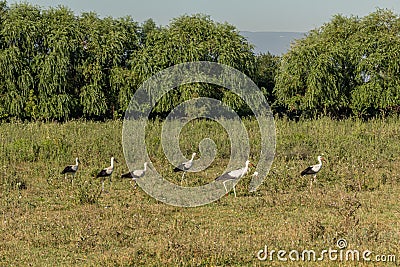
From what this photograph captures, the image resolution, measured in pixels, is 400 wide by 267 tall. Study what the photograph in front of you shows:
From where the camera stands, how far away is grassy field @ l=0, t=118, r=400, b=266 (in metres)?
9.50

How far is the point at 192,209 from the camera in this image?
12906 millimetres

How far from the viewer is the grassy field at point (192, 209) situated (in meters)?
9.50

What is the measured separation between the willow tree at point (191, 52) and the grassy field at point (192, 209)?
4.98 meters

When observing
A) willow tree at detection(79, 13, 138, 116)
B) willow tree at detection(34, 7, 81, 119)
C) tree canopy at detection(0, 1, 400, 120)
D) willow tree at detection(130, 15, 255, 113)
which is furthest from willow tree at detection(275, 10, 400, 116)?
willow tree at detection(34, 7, 81, 119)

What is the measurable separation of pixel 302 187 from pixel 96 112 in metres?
14.3

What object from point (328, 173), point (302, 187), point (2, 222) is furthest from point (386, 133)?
point (2, 222)

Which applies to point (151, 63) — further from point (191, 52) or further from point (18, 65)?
point (18, 65)

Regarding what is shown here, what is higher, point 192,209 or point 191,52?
point 191,52

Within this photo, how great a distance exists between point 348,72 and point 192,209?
1743 centimetres

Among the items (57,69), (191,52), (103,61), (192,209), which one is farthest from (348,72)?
(192,209)

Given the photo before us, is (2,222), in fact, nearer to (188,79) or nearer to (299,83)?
(188,79)

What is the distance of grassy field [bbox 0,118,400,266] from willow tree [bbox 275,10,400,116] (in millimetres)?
5257

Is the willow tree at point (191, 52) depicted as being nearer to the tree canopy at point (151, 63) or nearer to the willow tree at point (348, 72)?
the tree canopy at point (151, 63)

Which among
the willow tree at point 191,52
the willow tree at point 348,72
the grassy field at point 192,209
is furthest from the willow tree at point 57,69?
the willow tree at point 348,72
